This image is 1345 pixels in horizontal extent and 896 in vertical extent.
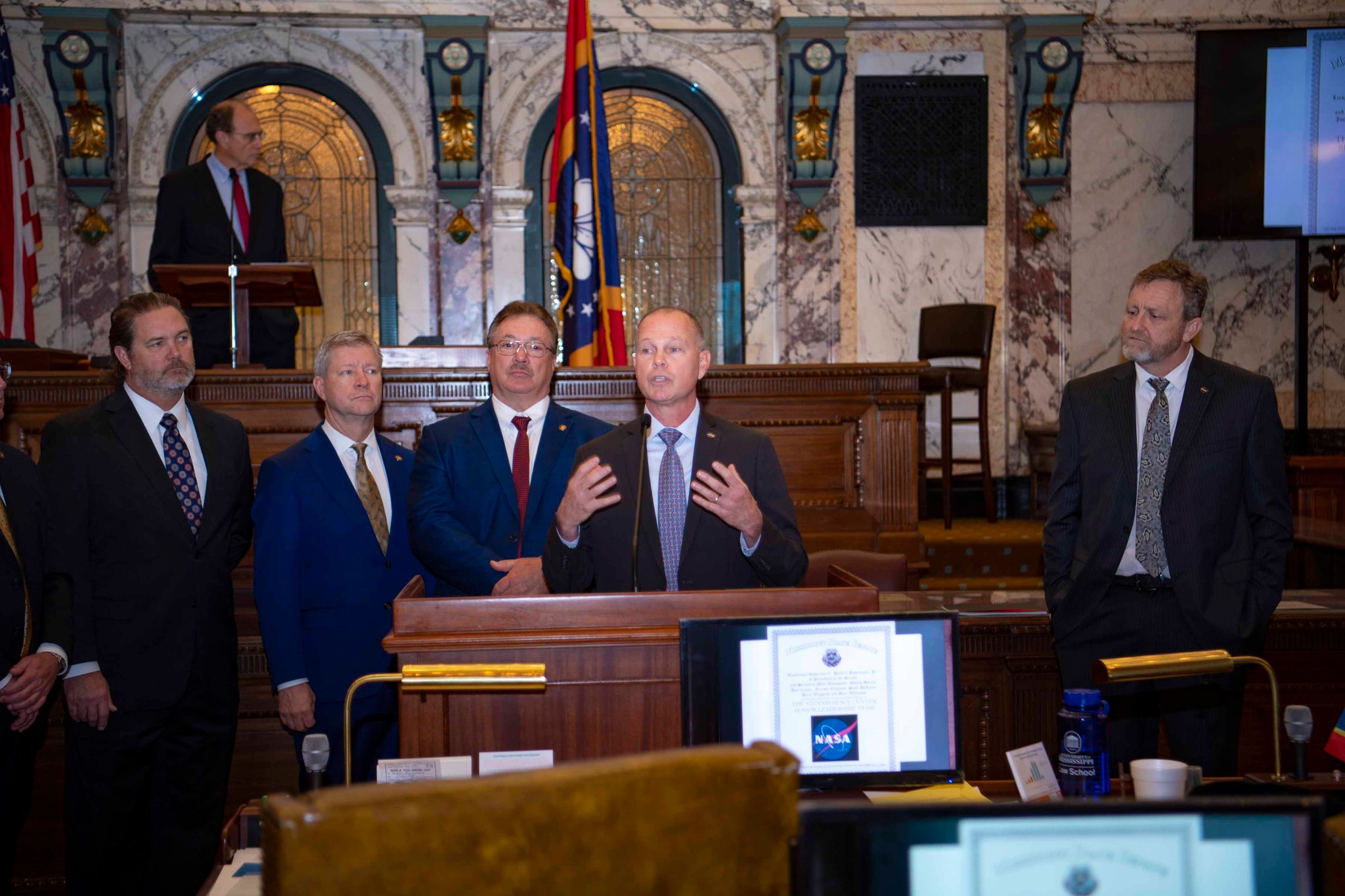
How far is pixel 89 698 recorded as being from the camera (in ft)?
8.94

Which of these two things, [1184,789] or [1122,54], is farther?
[1122,54]

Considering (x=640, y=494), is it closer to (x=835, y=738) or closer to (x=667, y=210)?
(x=835, y=738)

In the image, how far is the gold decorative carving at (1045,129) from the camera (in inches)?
290

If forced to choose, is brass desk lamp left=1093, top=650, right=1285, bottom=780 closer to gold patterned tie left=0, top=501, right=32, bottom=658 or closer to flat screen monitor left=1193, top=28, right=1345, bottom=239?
gold patterned tie left=0, top=501, right=32, bottom=658

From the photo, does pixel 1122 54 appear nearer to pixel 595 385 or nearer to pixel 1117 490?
pixel 595 385

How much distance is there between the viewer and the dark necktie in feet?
9.56

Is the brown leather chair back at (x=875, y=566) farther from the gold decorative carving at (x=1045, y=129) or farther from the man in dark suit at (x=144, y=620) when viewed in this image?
the gold decorative carving at (x=1045, y=129)

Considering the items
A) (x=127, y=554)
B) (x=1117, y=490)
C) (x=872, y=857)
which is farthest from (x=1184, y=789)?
(x=127, y=554)

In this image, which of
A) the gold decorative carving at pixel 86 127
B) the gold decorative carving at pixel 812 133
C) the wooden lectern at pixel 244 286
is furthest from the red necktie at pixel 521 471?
the gold decorative carving at pixel 86 127

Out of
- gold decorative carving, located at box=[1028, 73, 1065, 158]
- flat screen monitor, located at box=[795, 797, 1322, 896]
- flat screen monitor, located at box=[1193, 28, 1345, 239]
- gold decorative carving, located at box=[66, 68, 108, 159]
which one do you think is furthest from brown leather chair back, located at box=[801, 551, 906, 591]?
gold decorative carving, located at box=[66, 68, 108, 159]

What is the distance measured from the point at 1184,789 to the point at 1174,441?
1.27 meters

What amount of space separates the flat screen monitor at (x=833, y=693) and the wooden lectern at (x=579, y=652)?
23cm

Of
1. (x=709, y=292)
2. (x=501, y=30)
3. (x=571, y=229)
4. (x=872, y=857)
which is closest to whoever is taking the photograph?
(x=872, y=857)

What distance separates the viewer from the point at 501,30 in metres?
7.25
